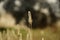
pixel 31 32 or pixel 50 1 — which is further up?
pixel 50 1

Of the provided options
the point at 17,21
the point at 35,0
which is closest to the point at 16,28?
the point at 17,21

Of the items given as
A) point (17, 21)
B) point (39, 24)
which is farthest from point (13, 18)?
point (39, 24)

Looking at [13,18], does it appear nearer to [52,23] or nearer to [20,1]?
[20,1]

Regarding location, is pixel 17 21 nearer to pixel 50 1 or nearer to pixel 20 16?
pixel 20 16

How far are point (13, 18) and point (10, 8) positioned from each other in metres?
0.09

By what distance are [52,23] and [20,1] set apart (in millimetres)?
320

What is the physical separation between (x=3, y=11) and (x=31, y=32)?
0.29 m

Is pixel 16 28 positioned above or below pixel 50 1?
below

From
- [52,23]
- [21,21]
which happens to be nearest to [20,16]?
[21,21]

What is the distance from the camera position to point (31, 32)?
280 cm

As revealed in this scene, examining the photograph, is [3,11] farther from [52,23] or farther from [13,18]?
[52,23]

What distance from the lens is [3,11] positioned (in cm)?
286

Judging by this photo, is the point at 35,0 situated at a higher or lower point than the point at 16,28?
higher

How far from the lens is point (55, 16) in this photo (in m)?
2.86
